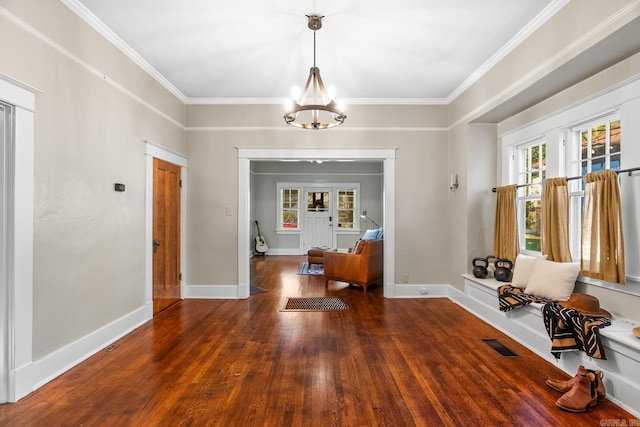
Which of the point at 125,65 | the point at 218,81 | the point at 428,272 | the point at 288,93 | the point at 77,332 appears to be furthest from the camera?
the point at 428,272

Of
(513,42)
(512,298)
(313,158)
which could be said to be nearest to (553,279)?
(512,298)

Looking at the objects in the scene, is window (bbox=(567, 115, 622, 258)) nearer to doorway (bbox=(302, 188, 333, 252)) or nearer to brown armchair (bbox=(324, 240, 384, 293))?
brown armchair (bbox=(324, 240, 384, 293))

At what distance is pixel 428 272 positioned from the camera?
497 centimetres

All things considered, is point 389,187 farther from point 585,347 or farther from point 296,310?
point 585,347

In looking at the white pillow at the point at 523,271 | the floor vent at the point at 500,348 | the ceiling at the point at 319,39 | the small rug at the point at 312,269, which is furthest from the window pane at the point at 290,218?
the floor vent at the point at 500,348

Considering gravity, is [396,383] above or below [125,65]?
below

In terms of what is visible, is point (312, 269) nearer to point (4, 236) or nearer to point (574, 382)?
point (574, 382)

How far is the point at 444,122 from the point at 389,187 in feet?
4.05

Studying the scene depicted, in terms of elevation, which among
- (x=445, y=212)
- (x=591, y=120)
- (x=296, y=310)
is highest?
(x=591, y=120)

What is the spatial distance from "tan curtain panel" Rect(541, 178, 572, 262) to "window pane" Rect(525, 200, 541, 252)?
0.47m

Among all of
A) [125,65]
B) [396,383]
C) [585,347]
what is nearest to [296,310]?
[396,383]

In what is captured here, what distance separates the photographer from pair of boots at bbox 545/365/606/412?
2096mm

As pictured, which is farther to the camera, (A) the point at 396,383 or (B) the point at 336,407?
(A) the point at 396,383

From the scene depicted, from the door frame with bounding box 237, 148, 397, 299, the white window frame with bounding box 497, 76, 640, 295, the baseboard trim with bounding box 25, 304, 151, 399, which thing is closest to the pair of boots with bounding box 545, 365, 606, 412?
the white window frame with bounding box 497, 76, 640, 295
